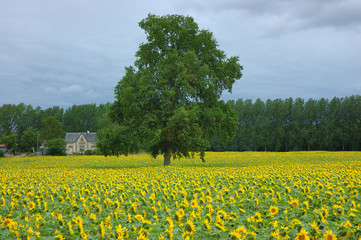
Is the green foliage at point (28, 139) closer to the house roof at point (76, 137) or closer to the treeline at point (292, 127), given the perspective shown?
the treeline at point (292, 127)

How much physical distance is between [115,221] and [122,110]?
1822 centimetres

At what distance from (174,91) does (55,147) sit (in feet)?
163

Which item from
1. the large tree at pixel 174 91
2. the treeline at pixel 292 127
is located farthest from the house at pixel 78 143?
the large tree at pixel 174 91

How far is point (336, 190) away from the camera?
31.8ft

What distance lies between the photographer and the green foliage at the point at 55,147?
64975 mm

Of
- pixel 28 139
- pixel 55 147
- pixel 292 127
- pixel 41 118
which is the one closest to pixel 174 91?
pixel 55 147

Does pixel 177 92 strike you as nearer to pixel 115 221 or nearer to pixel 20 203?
pixel 20 203

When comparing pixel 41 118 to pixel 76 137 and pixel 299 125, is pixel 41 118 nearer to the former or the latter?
pixel 76 137

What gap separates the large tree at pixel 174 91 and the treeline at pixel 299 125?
5700cm

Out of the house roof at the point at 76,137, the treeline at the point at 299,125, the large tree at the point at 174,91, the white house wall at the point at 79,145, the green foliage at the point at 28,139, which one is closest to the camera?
the large tree at the point at 174,91

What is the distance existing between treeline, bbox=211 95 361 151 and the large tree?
5700cm

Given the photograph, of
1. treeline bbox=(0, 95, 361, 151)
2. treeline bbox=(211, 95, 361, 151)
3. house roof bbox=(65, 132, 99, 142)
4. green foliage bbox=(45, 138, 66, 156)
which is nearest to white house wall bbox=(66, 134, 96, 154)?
house roof bbox=(65, 132, 99, 142)

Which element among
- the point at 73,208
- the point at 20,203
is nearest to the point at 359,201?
the point at 73,208

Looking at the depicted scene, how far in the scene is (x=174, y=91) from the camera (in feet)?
74.5
